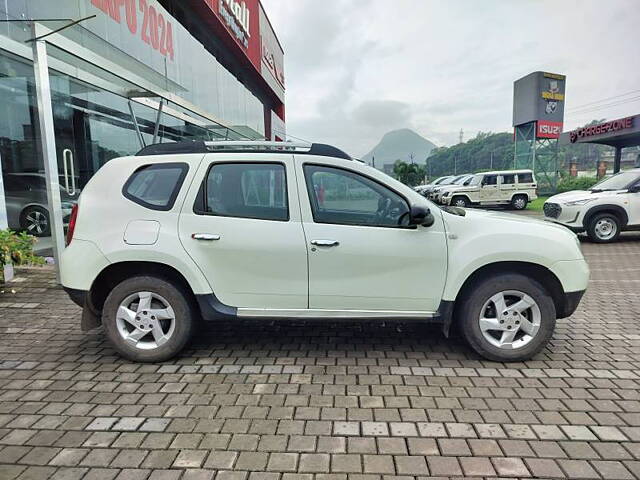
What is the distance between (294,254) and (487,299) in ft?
5.44

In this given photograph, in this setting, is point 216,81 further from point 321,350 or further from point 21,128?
point 321,350

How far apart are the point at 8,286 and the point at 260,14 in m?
20.4

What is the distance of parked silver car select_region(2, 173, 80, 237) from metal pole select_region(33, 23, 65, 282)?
1.38m

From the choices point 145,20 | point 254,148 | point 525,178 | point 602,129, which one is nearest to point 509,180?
point 525,178

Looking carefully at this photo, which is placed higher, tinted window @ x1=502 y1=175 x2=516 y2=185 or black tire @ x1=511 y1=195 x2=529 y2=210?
tinted window @ x1=502 y1=175 x2=516 y2=185

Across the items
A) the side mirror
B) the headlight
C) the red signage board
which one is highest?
the red signage board

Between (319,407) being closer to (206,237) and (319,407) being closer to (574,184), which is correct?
(206,237)

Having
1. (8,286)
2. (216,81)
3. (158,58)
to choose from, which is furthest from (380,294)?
(216,81)

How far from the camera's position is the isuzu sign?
2084 cm

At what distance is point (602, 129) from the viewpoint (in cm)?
2272

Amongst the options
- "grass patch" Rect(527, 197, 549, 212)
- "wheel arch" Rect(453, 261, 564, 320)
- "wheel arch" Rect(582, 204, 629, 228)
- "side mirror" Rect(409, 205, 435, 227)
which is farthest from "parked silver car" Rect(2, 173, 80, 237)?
"grass patch" Rect(527, 197, 549, 212)

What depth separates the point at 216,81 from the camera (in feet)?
51.4

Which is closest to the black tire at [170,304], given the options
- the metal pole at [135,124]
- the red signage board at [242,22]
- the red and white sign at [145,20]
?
the metal pole at [135,124]

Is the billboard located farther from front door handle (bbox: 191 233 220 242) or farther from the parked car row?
front door handle (bbox: 191 233 220 242)
